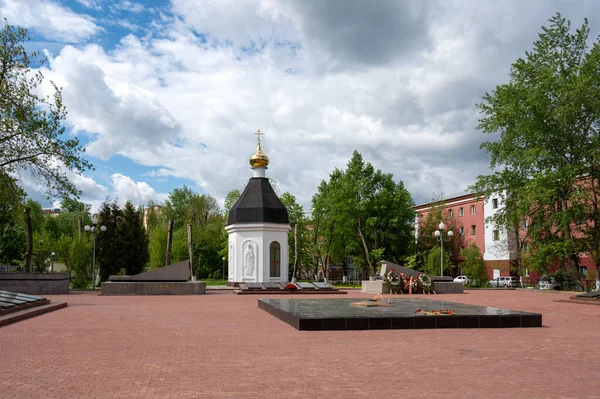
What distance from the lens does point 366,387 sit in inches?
265

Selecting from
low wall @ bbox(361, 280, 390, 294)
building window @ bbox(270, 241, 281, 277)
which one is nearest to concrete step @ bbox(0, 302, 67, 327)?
low wall @ bbox(361, 280, 390, 294)

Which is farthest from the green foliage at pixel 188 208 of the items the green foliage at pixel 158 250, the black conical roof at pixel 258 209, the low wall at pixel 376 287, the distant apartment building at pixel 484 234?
the low wall at pixel 376 287

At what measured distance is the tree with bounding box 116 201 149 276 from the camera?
4594 cm

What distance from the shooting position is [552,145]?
1310 inches

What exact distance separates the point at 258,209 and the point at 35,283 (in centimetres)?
1373

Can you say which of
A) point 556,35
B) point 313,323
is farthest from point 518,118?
point 313,323

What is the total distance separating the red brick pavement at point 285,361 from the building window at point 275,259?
21900 millimetres

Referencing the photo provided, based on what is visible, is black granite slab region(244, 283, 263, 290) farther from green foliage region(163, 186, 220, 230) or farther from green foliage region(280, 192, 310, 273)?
green foliage region(163, 186, 220, 230)

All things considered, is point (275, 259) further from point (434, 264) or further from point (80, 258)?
point (434, 264)

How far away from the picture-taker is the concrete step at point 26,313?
532 inches

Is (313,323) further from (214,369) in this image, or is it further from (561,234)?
(561,234)

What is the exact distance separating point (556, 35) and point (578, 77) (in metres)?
4.15

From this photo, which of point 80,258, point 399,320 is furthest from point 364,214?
point 399,320

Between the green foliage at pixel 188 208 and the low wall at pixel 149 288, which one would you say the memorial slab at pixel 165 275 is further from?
the green foliage at pixel 188 208
